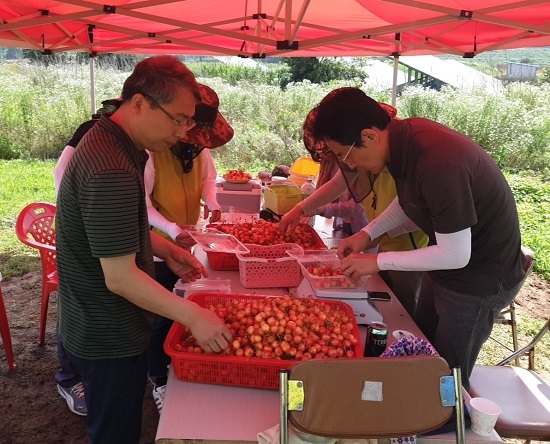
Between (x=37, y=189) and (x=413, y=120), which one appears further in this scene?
(x=37, y=189)

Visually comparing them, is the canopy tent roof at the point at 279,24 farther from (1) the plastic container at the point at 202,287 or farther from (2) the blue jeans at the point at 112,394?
(2) the blue jeans at the point at 112,394

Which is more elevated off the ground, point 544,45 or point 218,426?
point 544,45

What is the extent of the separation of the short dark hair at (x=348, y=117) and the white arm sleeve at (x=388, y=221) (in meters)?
0.66

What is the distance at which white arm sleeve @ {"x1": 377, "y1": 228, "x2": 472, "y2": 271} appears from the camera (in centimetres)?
187

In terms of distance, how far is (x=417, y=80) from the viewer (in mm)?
16391

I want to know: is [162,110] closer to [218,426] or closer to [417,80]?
[218,426]

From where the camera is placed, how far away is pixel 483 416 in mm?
1533

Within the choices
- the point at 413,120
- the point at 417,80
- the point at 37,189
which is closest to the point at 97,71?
the point at 37,189

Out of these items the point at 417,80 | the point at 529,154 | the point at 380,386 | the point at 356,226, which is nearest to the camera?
the point at 380,386

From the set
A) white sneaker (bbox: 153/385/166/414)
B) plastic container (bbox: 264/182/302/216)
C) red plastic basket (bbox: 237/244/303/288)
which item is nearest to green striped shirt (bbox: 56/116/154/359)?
red plastic basket (bbox: 237/244/303/288)

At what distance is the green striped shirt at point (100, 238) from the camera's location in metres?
1.49

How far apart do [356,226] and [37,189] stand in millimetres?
6602

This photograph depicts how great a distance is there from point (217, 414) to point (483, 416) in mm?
820

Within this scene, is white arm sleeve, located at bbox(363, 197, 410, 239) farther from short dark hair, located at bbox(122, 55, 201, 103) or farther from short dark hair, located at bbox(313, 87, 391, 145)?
short dark hair, located at bbox(122, 55, 201, 103)
